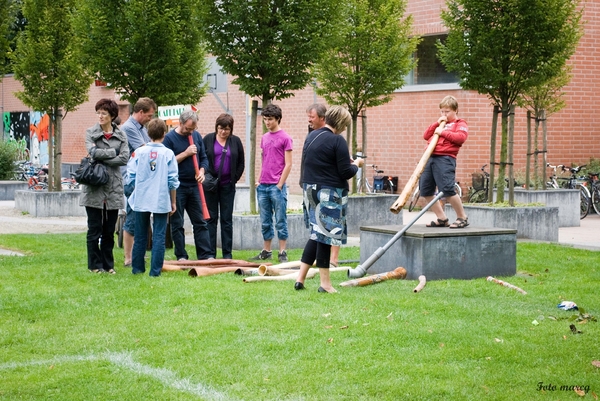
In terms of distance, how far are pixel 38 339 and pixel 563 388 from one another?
3827 mm

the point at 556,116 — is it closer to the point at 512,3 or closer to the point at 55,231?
the point at 512,3

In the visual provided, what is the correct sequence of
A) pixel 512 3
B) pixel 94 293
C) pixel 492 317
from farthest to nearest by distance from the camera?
pixel 512 3, pixel 94 293, pixel 492 317

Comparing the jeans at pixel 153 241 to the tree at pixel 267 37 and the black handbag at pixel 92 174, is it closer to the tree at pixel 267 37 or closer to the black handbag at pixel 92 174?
the black handbag at pixel 92 174

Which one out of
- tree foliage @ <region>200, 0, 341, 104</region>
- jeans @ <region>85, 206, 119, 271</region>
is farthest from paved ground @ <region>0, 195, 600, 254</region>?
jeans @ <region>85, 206, 119, 271</region>

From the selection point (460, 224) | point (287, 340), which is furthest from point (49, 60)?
point (287, 340)

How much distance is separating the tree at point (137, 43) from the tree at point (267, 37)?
102cm

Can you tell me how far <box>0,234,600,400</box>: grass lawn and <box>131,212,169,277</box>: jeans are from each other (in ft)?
0.74

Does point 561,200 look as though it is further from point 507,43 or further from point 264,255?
point 264,255

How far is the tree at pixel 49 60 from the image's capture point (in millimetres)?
20688

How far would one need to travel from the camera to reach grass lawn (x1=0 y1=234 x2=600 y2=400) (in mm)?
5773

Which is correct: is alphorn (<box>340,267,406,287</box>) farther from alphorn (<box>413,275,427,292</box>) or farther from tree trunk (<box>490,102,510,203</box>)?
tree trunk (<box>490,102,510,203</box>)

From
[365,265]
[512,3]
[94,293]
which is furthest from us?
[512,3]

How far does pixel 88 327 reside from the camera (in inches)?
298

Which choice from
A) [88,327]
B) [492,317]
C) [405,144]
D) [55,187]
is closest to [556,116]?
[405,144]
